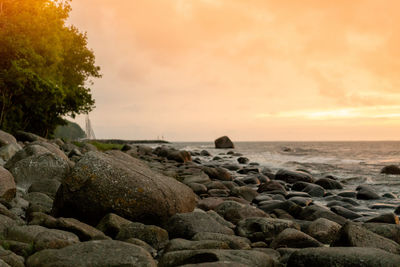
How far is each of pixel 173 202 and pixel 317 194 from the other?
23.6 ft

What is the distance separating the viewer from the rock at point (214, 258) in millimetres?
3418

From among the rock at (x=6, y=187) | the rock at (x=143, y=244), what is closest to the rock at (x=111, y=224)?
the rock at (x=143, y=244)

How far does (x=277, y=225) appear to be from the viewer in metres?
5.89

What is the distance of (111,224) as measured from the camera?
4996mm

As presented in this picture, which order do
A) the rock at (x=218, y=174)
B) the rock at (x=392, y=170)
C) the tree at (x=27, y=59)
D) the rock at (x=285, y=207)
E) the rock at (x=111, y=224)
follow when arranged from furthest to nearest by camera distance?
the tree at (x=27, y=59)
the rock at (x=392, y=170)
the rock at (x=218, y=174)
the rock at (x=285, y=207)
the rock at (x=111, y=224)

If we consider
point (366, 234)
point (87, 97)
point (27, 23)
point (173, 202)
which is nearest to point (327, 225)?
point (366, 234)

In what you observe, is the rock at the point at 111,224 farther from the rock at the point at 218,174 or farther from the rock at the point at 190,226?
the rock at the point at 218,174

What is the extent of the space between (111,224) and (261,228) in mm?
2461

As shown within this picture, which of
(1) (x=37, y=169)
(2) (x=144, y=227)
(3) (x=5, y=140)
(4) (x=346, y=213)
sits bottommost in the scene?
(4) (x=346, y=213)

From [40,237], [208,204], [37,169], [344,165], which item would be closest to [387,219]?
[208,204]

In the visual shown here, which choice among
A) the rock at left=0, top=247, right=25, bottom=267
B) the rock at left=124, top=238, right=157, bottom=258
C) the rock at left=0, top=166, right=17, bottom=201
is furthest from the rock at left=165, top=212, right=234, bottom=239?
the rock at left=0, top=166, right=17, bottom=201

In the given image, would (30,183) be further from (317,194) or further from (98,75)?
(98,75)

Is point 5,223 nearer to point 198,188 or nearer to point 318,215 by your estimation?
point 318,215

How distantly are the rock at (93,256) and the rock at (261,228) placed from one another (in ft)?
8.46
